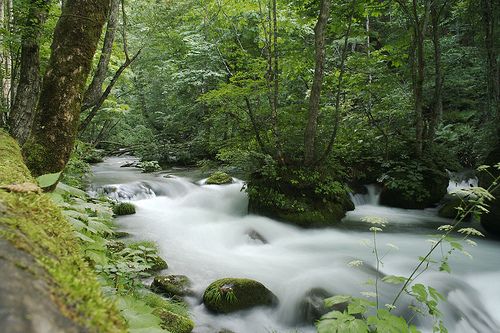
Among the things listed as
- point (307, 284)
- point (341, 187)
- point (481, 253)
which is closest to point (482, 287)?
point (481, 253)

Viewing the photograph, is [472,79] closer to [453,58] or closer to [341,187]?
[453,58]

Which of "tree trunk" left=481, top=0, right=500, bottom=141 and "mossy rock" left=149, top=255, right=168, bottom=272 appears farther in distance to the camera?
"tree trunk" left=481, top=0, right=500, bottom=141

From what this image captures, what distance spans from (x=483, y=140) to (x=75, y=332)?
11.1 m

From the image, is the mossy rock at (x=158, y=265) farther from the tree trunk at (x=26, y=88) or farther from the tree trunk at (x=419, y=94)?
the tree trunk at (x=419, y=94)

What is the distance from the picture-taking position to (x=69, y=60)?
295 cm

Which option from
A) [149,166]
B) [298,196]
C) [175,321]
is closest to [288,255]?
[298,196]

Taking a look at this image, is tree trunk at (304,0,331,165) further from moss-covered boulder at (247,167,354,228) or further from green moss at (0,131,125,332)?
green moss at (0,131,125,332)

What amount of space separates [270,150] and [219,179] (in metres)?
3.69

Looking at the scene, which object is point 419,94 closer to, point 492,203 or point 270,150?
point 492,203

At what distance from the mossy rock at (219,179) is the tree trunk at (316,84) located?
4.11 m

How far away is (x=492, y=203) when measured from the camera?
25.4 ft

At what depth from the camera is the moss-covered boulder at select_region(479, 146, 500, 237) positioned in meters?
7.68

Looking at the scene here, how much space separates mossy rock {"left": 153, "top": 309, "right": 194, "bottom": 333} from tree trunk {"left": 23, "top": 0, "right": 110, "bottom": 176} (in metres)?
2.06

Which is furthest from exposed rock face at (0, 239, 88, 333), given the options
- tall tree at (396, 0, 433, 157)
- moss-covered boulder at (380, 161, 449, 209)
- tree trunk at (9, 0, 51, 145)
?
tall tree at (396, 0, 433, 157)
